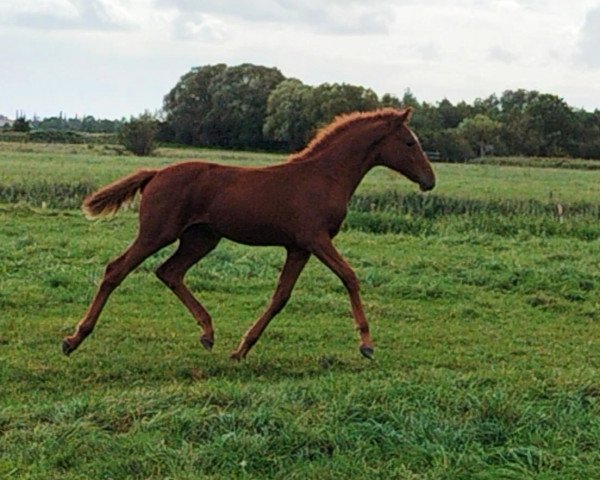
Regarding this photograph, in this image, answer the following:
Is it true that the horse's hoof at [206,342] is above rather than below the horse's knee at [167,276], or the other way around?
below

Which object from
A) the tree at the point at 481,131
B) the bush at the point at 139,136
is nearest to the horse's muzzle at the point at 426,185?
the bush at the point at 139,136

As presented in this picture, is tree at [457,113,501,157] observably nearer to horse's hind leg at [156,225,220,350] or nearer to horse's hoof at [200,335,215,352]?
horse's hind leg at [156,225,220,350]

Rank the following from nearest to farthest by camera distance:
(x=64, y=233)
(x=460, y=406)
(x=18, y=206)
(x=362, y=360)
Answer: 1. (x=460, y=406)
2. (x=362, y=360)
3. (x=64, y=233)
4. (x=18, y=206)

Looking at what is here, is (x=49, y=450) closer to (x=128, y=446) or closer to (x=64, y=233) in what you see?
(x=128, y=446)

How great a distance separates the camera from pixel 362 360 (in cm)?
815

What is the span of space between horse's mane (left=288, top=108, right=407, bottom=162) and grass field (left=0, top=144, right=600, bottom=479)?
1.97m

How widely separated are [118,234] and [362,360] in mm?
10027

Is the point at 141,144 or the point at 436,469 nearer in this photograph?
the point at 436,469

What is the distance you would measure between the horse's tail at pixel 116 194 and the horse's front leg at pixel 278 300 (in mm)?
1545

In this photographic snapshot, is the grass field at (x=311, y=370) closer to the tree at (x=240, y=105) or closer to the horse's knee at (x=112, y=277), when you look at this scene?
the horse's knee at (x=112, y=277)

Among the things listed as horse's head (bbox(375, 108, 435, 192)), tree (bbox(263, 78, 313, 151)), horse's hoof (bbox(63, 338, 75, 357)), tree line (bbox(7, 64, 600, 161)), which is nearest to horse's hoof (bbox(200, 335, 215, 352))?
horse's hoof (bbox(63, 338, 75, 357))

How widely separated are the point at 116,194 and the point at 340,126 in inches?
87.9

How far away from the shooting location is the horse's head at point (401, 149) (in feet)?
26.9

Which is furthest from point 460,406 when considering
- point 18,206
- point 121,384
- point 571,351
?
point 18,206
